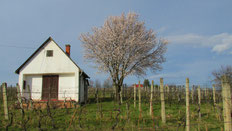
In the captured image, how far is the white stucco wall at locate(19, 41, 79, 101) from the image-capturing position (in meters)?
16.5

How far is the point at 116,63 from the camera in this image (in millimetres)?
19891

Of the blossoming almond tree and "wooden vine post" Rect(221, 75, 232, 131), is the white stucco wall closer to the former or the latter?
the blossoming almond tree

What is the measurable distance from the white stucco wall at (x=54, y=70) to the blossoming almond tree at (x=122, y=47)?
4.33 m

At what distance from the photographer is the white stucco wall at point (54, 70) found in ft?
54.0

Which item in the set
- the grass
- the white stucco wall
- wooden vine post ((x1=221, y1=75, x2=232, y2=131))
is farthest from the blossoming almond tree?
wooden vine post ((x1=221, y1=75, x2=232, y2=131))

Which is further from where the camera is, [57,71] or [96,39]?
[96,39]

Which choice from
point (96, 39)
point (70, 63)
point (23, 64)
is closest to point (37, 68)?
point (23, 64)

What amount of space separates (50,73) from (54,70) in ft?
1.73

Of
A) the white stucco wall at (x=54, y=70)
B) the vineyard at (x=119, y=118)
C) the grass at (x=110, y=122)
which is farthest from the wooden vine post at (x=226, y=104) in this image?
the white stucco wall at (x=54, y=70)

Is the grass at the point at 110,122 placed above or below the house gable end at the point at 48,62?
below

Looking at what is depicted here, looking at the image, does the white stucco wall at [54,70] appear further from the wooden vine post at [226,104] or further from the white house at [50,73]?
the wooden vine post at [226,104]

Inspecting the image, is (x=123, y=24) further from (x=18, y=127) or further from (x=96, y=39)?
(x=18, y=127)

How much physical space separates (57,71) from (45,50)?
2.40 metres

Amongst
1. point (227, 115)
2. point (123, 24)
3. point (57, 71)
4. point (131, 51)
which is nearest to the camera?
point (227, 115)
